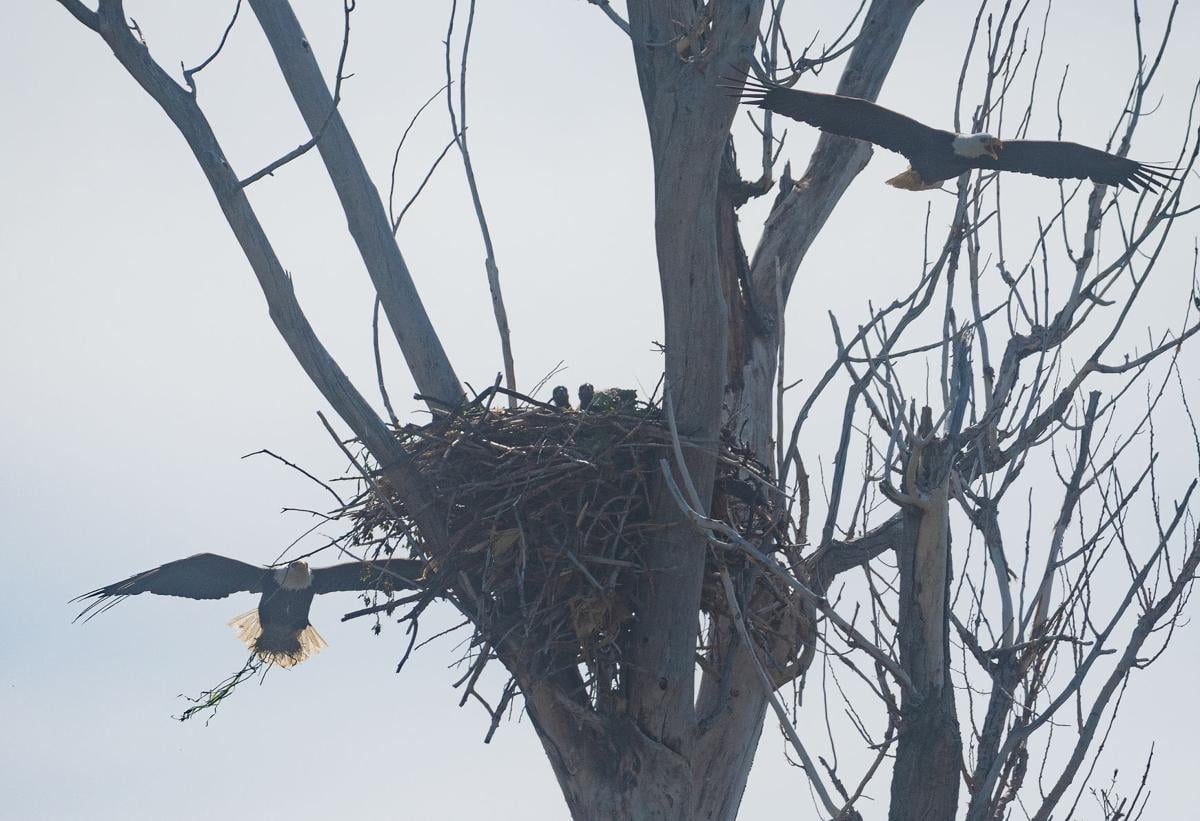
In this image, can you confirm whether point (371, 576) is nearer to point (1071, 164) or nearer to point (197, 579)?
point (197, 579)

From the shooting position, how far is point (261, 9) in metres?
5.45

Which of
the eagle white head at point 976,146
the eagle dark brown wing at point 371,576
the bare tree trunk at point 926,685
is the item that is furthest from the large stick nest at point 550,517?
the eagle white head at point 976,146

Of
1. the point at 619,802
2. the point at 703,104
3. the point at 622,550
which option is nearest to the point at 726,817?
the point at 619,802

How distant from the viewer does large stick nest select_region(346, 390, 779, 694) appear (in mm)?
4879

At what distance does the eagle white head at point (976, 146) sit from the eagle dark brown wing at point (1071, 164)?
0.03 metres

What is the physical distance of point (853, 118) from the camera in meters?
5.64

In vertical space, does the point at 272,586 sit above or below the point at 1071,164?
below

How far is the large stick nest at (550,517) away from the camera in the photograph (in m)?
4.88

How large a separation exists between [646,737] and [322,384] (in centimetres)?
182

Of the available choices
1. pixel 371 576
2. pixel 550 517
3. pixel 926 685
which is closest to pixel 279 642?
pixel 371 576

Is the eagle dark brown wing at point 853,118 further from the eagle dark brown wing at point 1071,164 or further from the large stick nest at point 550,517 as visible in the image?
the large stick nest at point 550,517

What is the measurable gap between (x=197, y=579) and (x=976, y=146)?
12.4 ft

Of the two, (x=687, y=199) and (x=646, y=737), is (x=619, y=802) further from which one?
(x=687, y=199)

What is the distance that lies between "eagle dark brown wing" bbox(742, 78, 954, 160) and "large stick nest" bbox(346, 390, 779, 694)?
4.31 ft
